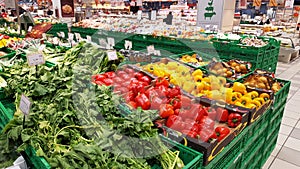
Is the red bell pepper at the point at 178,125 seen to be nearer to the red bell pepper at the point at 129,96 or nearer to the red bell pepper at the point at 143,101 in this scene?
the red bell pepper at the point at 143,101

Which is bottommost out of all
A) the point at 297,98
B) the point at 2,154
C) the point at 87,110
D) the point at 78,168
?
the point at 297,98

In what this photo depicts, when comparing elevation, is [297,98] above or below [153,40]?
below

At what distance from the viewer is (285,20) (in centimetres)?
1134

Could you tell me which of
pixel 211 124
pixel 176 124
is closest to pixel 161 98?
pixel 176 124

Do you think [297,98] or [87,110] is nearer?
[87,110]

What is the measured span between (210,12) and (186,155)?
596cm

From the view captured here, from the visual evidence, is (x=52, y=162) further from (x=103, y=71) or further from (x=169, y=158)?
(x=103, y=71)

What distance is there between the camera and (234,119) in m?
1.90

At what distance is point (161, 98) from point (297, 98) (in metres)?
4.23

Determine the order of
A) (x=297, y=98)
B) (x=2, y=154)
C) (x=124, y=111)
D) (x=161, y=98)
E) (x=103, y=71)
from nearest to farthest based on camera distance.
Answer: (x=2, y=154) → (x=124, y=111) → (x=161, y=98) → (x=103, y=71) → (x=297, y=98)

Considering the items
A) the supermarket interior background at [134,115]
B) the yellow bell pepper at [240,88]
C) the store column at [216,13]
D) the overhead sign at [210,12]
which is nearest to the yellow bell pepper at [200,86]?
the supermarket interior background at [134,115]

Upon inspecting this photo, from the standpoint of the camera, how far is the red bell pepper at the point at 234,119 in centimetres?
188

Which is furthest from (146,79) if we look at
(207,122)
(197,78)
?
(207,122)

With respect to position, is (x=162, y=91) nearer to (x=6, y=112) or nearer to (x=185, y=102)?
(x=185, y=102)
